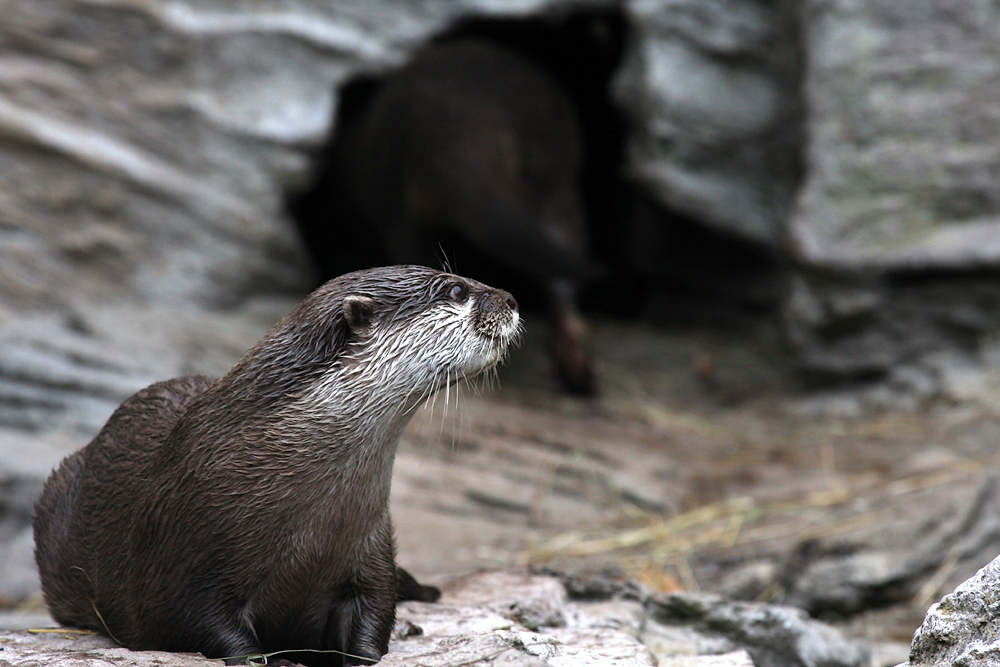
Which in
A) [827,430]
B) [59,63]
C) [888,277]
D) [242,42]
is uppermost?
[242,42]

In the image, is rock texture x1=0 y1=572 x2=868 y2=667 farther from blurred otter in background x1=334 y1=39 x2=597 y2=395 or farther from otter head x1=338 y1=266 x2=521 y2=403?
blurred otter in background x1=334 y1=39 x2=597 y2=395

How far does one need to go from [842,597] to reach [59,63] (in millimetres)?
3567

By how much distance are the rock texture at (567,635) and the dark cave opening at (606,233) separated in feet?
10.0

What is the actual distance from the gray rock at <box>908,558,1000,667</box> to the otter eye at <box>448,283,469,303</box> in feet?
3.13

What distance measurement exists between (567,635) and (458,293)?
0.69 meters

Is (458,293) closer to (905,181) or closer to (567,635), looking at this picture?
(567,635)

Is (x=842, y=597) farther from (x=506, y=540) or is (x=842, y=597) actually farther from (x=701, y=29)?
(x=701, y=29)

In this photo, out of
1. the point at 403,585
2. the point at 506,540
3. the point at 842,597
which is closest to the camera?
the point at 403,585

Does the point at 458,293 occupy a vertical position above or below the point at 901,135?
below

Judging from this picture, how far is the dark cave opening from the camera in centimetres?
554

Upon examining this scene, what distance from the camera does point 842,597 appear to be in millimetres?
2992

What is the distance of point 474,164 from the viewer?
468 centimetres

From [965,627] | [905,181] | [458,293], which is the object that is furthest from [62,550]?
[905,181]

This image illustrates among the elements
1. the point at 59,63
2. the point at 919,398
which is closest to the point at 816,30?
the point at 919,398
